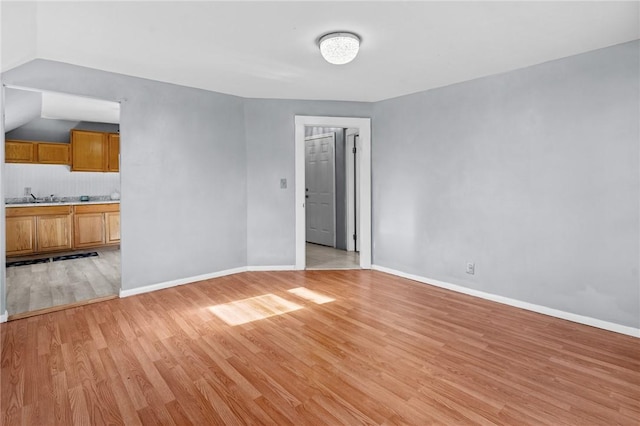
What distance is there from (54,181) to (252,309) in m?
5.53

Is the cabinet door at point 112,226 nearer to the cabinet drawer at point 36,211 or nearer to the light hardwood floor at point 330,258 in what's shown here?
the cabinet drawer at point 36,211

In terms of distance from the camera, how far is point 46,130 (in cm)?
609

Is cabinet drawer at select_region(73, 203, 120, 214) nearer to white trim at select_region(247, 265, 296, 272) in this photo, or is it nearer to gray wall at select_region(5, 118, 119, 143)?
gray wall at select_region(5, 118, 119, 143)

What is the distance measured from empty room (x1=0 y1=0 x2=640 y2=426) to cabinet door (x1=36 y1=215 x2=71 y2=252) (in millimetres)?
251

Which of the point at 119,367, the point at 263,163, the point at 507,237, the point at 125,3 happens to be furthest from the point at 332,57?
the point at 119,367

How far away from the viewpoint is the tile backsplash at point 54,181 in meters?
5.95

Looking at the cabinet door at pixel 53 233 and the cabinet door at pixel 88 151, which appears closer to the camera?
the cabinet door at pixel 53 233

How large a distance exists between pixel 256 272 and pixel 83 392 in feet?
8.99

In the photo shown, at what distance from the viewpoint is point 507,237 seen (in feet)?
11.4

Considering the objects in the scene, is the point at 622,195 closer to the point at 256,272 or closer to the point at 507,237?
the point at 507,237

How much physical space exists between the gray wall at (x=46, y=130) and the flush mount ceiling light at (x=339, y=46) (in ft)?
19.4

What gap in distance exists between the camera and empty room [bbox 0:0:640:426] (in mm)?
2053

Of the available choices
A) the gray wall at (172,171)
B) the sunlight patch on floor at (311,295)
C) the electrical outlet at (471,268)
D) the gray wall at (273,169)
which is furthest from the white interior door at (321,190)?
the electrical outlet at (471,268)

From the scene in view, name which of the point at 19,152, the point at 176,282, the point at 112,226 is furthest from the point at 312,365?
the point at 19,152
